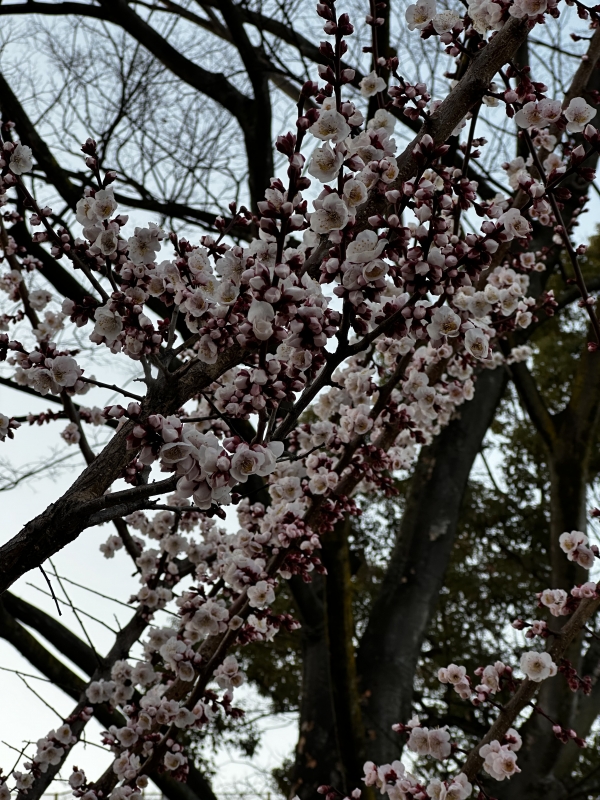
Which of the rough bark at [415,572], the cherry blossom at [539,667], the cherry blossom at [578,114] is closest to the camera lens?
the cherry blossom at [578,114]

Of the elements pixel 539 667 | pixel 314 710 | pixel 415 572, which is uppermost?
pixel 415 572

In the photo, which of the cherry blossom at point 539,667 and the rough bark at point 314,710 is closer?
the cherry blossom at point 539,667

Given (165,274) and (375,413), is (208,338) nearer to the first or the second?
(165,274)

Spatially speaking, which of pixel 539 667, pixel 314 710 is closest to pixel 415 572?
pixel 314 710

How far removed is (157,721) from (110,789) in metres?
0.32

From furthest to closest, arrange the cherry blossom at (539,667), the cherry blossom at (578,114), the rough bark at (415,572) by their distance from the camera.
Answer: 1. the rough bark at (415,572)
2. the cherry blossom at (539,667)
3. the cherry blossom at (578,114)

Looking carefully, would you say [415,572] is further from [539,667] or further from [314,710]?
[539,667]

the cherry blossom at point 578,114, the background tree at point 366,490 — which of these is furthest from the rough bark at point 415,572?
the cherry blossom at point 578,114

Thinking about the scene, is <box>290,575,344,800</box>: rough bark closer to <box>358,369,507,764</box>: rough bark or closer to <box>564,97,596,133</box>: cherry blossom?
<box>358,369,507,764</box>: rough bark

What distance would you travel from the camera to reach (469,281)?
1.48 m

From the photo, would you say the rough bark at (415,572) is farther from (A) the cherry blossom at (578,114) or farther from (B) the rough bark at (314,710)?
(A) the cherry blossom at (578,114)

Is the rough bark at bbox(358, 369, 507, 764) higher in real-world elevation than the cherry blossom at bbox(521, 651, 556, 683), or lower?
higher

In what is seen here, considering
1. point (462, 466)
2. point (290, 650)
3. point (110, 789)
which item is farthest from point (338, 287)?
point (290, 650)

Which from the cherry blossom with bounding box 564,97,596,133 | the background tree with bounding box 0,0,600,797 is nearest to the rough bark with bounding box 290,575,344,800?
the background tree with bounding box 0,0,600,797
